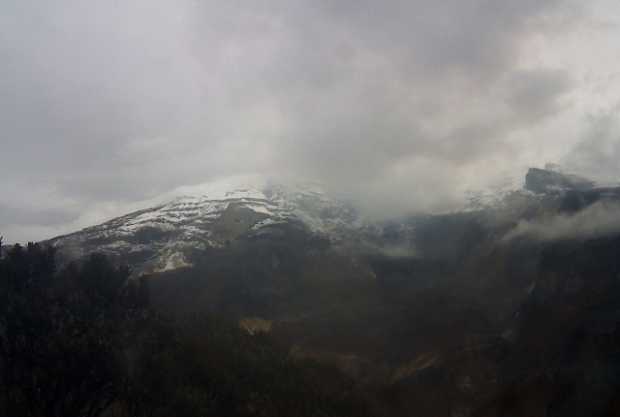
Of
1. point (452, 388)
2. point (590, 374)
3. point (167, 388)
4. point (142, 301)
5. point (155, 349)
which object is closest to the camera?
point (167, 388)

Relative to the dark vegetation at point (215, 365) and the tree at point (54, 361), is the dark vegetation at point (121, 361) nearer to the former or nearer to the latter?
the tree at point (54, 361)

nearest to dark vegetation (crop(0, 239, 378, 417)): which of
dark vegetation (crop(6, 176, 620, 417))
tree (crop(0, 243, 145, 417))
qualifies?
tree (crop(0, 243, 145, 417))

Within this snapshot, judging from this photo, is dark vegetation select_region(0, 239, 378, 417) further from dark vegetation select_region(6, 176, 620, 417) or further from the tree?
dark vegetation select_region(6, 176, 620, 417)

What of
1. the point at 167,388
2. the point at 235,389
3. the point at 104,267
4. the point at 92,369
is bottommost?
the point at 235,389

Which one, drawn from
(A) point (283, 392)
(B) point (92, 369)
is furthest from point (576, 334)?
(B) point (92, 369)

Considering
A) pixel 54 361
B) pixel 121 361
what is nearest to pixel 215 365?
pixel 121 361

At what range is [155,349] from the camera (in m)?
121

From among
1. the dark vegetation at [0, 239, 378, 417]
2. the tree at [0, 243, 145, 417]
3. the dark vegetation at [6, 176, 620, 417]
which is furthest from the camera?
the dark vegetation at [6, 176, 620, 417]

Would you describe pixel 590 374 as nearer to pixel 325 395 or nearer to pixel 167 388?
pixel 325 395

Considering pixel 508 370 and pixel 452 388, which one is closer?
pixel 508 370

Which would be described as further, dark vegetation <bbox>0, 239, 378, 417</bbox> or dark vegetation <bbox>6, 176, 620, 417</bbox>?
dark vegetation <bbox>6, 176, 620, 417</bbox>

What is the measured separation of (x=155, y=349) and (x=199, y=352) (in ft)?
65.8

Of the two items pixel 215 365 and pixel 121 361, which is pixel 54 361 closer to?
pixel 121 361

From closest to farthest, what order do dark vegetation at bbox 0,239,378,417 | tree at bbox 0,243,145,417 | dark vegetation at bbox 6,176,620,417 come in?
tree at bbox 0,243,145,417 → dark vegetation at bbox 0,239,378,417 → dark vegetation at bbox 6,176,620,417
